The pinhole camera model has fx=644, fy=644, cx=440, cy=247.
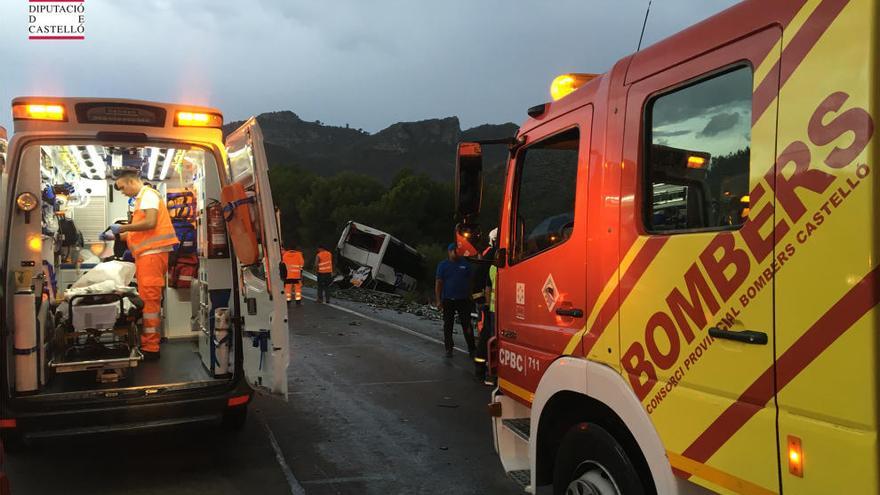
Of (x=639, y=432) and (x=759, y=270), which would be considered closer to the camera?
(x=759, y=270)

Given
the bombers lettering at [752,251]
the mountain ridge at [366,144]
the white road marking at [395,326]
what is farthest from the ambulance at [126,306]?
the mountain ridge at [366,144]

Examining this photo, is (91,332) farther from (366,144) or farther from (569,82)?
(366,144)

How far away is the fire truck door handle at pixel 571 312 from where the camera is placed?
2.86m

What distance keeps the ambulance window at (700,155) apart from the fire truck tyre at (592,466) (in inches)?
35.3

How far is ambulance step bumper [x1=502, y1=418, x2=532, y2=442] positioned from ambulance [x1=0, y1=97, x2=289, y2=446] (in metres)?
1.58

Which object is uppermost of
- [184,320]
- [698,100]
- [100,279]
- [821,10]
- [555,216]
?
[821,10]

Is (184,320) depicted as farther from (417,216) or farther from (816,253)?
(417,216)

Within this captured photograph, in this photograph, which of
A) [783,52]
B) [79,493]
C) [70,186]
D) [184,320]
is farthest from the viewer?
[70,186]

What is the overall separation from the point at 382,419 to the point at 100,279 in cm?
302

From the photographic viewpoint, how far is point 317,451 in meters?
5.11

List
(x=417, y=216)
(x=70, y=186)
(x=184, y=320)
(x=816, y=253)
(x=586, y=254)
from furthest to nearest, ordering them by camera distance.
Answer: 1. (x=417, y=216)
2. (x=70, y=186)
3. (x=184, y=320)
4. (x=586, y=254)
5. (x=816, y=253)

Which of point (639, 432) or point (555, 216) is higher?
point (555, 216)

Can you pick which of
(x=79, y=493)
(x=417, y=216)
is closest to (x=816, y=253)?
(x=79, y=493)

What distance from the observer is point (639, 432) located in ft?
7.88
